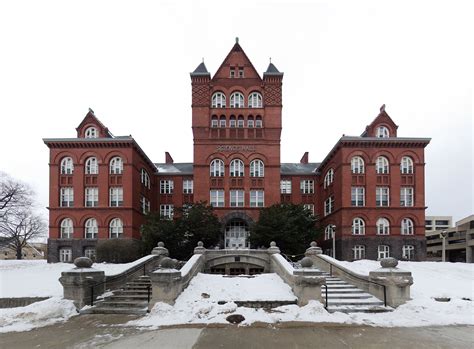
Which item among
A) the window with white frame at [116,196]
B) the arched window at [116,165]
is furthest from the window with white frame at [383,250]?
the arched window at [116,165]

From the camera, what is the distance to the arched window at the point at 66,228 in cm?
3416

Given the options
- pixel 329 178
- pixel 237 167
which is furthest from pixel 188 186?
pixel 329 178

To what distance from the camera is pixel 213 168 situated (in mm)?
36469

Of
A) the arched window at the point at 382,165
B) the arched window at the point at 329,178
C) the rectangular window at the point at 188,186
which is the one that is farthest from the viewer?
the rectangular window at the point at 188,186

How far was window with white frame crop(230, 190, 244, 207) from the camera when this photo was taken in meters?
36.1

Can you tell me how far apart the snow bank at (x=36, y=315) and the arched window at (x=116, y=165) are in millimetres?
24930

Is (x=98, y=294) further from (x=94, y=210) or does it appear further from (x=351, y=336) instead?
(x=94, y=210)

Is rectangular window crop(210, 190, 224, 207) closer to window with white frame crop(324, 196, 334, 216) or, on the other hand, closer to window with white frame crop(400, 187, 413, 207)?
window with white frame crop(324, 196, 334, 216)

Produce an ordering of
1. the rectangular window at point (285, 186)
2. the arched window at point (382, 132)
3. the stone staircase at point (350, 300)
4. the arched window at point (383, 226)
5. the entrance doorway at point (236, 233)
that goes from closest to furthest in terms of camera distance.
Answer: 1. the stone staircase at point (350, 300)
2. the arched window at point (383, 226)
3. the entrance doorway at point (236, 233)
4. the arched window at point (382, 132)
5. the rectangular window at point (285, 186)

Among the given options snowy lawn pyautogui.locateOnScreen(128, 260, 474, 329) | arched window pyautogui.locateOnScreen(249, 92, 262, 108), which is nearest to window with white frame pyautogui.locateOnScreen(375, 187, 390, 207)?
arched window pyautogui.locateOnScreen(249, 92, 262, 108)

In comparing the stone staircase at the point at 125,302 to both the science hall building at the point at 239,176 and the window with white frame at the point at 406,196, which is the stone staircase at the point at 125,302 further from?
the window with white frame at the point at 406,196

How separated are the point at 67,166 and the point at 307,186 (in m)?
28.6

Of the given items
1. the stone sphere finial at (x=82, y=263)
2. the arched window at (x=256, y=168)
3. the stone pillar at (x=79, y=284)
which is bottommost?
the stone pillar at (x=79, y=284)

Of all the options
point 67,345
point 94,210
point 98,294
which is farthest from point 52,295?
point 94,210
